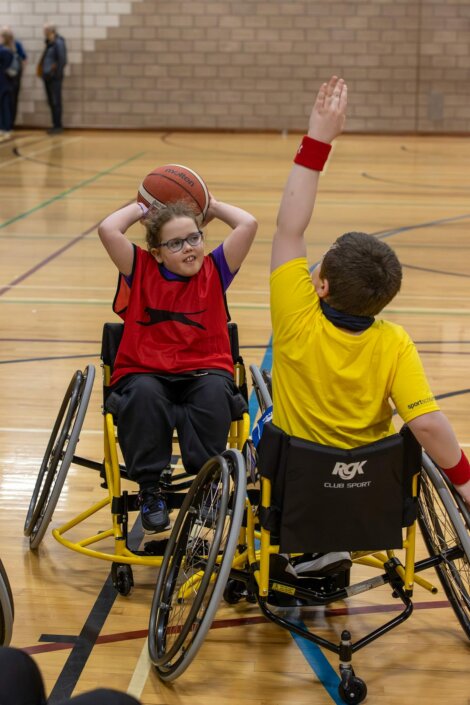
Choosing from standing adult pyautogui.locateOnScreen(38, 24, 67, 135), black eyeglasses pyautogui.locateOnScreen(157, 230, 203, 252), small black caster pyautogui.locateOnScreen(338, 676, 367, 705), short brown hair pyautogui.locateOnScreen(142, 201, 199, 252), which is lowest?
small black caster pyautogui.locateOnScreen(338, 676, 367, 705)

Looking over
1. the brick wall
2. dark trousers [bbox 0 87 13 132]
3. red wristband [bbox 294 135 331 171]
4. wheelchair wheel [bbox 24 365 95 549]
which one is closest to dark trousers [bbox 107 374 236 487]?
wheelchair wheel [bbox 24 365 95 549]

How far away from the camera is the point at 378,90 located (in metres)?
17.6

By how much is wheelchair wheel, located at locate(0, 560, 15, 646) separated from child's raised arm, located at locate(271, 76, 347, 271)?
932 millimetres

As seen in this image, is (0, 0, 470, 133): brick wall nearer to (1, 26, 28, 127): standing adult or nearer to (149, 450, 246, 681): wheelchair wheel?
(1, 26, 28, 127): standing adult

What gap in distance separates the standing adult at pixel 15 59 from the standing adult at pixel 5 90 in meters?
0.07

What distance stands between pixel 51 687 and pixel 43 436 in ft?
6.13

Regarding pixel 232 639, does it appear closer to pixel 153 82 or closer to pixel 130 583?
pixel 130 583

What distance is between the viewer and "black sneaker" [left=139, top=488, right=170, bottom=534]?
2.94m

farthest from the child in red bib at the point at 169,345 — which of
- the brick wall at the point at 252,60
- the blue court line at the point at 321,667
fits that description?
the brick wall at the point at 252,60

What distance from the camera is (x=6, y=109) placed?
17234 millimetres

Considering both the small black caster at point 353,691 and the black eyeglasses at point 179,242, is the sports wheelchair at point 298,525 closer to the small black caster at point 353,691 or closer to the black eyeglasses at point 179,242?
the small black caster at point 353,691

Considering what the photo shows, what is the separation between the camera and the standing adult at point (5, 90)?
16562 mm

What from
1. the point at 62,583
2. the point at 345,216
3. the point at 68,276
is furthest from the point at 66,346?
the point at 345,216

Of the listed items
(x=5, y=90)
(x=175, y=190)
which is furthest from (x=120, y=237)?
(x=5, y=90)
